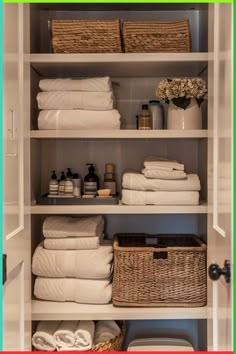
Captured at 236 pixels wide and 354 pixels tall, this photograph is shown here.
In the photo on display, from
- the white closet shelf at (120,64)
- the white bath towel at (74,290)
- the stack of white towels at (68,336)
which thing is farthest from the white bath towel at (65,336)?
the white closet shelf at (120,64)

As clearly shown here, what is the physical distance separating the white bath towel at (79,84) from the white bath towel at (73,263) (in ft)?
1.96

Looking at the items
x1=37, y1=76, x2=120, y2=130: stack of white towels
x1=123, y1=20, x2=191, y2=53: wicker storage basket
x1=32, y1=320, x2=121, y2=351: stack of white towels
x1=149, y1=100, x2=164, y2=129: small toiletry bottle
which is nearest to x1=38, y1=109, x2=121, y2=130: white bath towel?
x1=37, y1=76, x2=120, y2=130: stack of white towels

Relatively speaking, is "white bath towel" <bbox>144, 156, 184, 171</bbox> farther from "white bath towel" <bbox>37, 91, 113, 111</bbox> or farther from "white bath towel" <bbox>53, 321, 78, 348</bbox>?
"white bath towel" <bbox>53, 321, 78, 348</bbox>

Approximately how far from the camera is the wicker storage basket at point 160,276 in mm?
1906

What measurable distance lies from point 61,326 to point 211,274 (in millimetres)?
902

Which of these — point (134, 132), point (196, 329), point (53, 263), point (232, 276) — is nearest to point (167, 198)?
point (134, 132)

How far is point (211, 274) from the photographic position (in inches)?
49.2

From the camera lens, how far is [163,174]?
6.35 feet

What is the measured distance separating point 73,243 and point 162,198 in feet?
1.22

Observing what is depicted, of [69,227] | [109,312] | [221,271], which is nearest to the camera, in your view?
[221,271]

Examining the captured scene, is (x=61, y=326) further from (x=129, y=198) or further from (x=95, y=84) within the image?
(x=95, y=84)

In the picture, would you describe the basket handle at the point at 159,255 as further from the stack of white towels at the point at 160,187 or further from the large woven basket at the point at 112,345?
the large woven basket at the point at 112,345

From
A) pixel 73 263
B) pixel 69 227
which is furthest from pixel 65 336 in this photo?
pixel 69 227

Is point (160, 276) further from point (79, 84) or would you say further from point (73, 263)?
point (79, 84)
